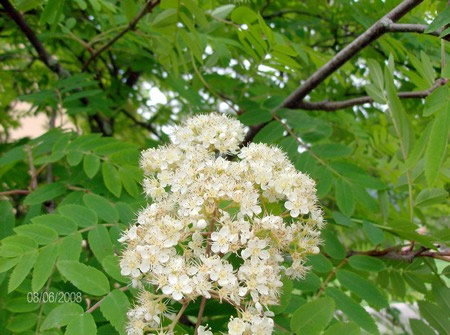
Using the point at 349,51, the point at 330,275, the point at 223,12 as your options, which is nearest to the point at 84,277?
the point at 330,275

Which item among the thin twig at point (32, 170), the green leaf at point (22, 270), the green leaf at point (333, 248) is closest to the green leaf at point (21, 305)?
the green leaf at point (22, 270)

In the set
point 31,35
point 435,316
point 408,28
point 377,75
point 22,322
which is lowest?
point 22,322

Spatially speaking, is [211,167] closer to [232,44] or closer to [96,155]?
[96,155]

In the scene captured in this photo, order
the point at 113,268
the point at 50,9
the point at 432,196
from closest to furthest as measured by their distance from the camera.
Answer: the point at 113,268 < the point at 432,196 < the point at 50,9

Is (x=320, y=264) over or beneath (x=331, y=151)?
beneath

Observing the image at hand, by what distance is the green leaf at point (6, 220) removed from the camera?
1.52m

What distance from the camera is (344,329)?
1.08 m

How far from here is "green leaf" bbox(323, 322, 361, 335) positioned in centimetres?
108

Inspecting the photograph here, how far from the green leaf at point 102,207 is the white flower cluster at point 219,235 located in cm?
20

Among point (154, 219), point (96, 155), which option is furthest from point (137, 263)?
point (96, 155)

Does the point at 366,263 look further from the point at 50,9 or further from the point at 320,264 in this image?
the point at 50,9

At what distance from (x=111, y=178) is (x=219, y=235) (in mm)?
639

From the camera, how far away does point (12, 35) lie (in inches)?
98.6

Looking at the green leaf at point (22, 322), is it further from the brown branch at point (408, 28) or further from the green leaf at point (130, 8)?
the brown branch at point (408, 28)
